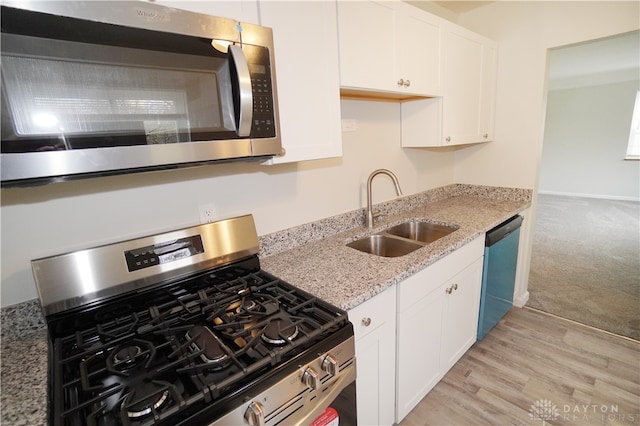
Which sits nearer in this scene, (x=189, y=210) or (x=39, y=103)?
(x=39, y=103)

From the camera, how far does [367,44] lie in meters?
1.49

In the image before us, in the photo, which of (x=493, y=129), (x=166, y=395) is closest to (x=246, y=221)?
(x=166, y=395)

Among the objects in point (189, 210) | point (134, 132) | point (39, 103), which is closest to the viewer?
point (39, 103)

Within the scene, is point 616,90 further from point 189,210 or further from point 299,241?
point 189,210

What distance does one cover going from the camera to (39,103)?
0.71 metres

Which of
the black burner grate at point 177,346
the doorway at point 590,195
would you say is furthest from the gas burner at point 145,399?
the doorway at point 590,195

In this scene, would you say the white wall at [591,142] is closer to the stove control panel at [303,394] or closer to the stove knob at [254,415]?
the stove control panel at [303,394]

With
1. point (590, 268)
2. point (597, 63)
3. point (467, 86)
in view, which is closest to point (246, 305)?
point (467, 86)

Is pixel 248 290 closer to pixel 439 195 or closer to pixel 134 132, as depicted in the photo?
pixel 134 132

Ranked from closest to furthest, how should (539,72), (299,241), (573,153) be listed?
(299,241) < (539,72) < (573,153)

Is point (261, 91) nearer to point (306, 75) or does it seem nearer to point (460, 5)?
point (306, 75)

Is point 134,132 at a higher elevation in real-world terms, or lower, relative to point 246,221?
higher

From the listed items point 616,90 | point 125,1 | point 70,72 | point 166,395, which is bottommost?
point 166,395

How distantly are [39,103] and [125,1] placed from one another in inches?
12.9
